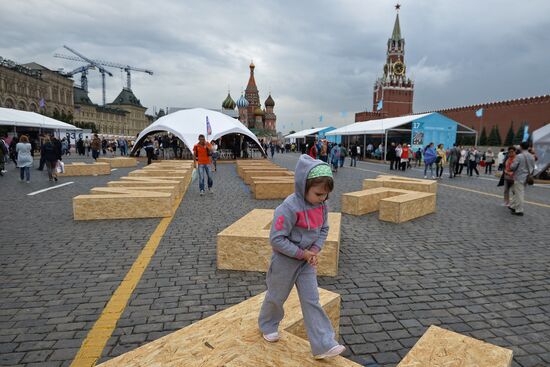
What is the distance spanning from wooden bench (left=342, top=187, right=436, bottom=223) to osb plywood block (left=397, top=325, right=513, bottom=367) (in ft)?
16.5

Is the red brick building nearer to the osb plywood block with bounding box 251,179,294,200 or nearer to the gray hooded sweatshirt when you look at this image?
the osb plywood block with bounding box 251,179,294,200

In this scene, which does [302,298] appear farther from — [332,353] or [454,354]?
[454,354]

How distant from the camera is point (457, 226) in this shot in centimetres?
723

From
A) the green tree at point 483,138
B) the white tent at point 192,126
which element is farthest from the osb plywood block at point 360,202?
the green tree at point 483,138

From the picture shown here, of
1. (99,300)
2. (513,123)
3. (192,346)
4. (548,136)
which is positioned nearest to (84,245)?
(99,300)

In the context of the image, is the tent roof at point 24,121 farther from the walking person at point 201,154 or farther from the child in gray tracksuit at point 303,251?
the child in gray tracksuit at point 303,251

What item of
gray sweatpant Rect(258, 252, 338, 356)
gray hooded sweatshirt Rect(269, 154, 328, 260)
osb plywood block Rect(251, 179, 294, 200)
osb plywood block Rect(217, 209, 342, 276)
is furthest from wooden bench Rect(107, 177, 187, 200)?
gray hooded sweatshirt Rect(269, 154, 328, 260)

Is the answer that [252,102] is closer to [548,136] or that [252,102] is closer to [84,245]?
[548,136]

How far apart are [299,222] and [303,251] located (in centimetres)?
20

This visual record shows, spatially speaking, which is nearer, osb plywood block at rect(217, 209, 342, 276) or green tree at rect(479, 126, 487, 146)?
osb plywood block at rect(217, 209, 342, 276)

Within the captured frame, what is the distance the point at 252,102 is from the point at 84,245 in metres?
88.4

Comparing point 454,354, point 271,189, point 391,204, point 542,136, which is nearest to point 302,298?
point 454,354

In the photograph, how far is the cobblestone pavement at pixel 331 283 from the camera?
308cm

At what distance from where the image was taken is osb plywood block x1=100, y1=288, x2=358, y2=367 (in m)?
2.17
